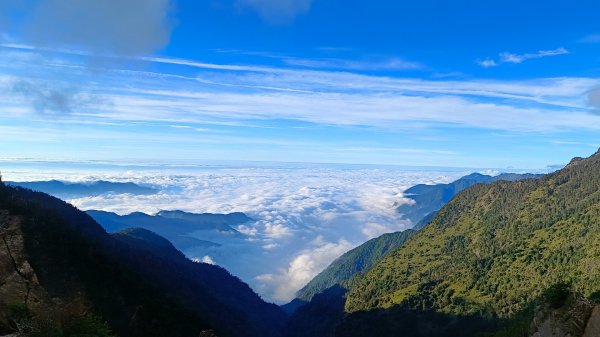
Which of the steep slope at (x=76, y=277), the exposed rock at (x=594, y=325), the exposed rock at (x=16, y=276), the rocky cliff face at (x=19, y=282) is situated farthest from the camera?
the steep slope at (x=76, y=277)

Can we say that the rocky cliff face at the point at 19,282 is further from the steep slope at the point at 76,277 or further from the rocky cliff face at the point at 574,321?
the rocky cliff face at the point at 574,321

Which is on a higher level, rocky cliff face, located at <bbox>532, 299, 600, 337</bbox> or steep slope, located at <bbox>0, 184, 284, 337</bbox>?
rocky cliff face, located at <bbox>532, 299, 600, 337</bbox>

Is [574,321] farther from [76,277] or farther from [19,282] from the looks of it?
[76,277]

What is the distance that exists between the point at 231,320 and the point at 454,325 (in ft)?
321

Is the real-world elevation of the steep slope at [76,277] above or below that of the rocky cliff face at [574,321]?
below

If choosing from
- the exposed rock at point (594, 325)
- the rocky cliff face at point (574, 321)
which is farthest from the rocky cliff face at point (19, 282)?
the exposed rock at point (594, 325)

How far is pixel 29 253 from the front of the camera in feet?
299

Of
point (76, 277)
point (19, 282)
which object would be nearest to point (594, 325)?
point (19, 282)

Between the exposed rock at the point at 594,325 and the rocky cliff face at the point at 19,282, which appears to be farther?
the rocky cliff face at the point at 19,282

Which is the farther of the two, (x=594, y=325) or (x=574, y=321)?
(x=574, y=321)

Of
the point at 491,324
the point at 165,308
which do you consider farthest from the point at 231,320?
the point at 491,324

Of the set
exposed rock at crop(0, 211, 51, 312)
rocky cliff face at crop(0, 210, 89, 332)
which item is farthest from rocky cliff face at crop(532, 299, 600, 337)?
exposed rock at crop(0, 211, 51, 312)

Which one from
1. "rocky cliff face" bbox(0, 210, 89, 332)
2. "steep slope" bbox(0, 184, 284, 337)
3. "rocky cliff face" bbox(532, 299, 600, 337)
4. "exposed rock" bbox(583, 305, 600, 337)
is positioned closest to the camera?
"exposed rock" bbox(583, 305, 600, 337)

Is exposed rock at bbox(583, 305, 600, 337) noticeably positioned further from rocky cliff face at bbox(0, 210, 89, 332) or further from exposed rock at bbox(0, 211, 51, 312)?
exposed rock at bbox(0, 211, 51, 312)
